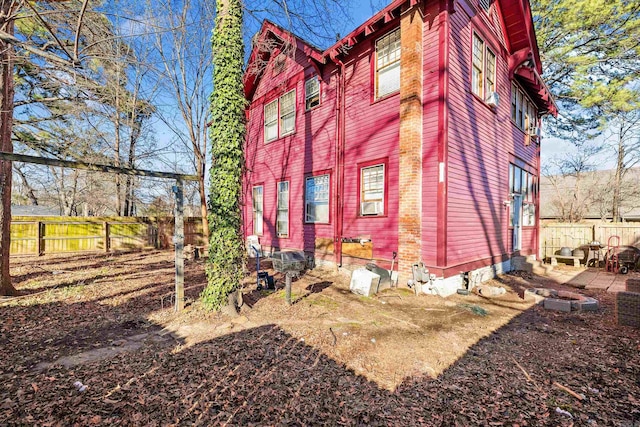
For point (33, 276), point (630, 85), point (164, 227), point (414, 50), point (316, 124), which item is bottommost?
point (33, 276)

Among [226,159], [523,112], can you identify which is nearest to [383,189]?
[226,159]

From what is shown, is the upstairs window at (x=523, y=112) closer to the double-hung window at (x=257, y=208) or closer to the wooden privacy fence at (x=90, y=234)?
the double-hung window at (x=257, y=208)

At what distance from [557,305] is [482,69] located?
22.1 ft

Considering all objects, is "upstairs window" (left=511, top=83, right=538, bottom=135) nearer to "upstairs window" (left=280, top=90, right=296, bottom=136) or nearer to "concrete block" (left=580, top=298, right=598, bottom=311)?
"concrete block" (left=580, top=298, right=598, bottom=311)

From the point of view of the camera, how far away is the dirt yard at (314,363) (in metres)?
2.65

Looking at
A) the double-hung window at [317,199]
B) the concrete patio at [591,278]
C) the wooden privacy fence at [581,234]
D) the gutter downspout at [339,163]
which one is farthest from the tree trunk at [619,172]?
the double-hung window at [317,199]

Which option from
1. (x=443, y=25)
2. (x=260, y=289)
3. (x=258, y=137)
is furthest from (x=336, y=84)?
(x=260, y=289)

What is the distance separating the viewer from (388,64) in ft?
25.8

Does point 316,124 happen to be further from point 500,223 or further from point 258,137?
point 500,223

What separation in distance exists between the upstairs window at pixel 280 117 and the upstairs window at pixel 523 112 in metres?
8.25

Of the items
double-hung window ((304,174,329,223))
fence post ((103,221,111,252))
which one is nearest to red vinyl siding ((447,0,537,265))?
double-hung window ((304,174,329,223))

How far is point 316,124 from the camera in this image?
10047mm

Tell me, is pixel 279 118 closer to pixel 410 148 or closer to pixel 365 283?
pixel 410 148

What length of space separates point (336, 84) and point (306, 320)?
7.59 m
